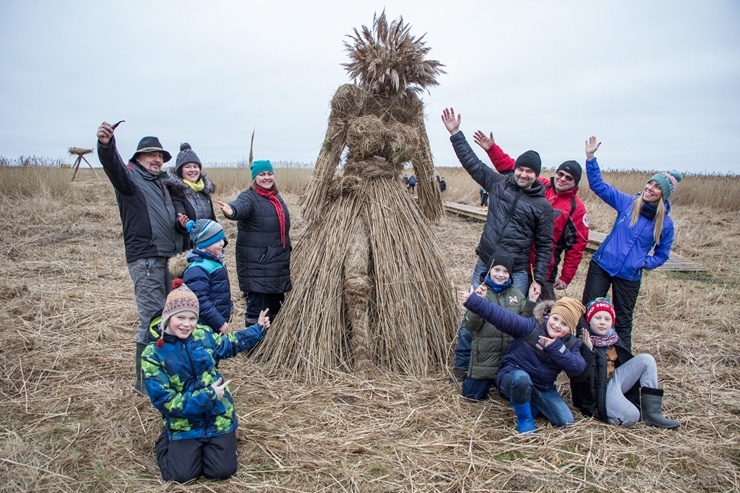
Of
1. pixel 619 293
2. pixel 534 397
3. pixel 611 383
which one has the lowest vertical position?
pixel 534 397

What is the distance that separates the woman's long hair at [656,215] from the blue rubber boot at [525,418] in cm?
172

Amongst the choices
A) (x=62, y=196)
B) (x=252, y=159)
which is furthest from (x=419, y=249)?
(x=62, y=196)

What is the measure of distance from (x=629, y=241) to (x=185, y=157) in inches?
140

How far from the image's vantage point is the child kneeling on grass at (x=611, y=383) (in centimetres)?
317

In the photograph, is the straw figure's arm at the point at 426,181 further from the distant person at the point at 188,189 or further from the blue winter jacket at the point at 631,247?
the distant person at the point at 188,189

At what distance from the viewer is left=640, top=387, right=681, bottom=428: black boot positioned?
3160 mm

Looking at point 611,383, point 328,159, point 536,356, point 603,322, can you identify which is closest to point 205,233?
point 328,159

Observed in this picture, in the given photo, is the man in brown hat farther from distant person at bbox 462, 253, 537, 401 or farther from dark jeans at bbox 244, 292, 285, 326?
distant person at bbox 462, 253, 537, 401

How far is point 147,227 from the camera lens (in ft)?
10.9

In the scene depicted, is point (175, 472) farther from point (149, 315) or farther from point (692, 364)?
point (692, 364)

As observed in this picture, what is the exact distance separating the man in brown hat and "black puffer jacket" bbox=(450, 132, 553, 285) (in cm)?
239

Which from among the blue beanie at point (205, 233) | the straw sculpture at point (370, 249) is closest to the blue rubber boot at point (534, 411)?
the straw sculpture at point (370, 249)

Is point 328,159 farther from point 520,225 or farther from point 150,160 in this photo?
point 520,225

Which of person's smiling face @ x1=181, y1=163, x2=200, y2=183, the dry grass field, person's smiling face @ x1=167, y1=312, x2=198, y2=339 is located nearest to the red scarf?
person's smiling face @ x1=181, y1=163, x2=200, y2=183
